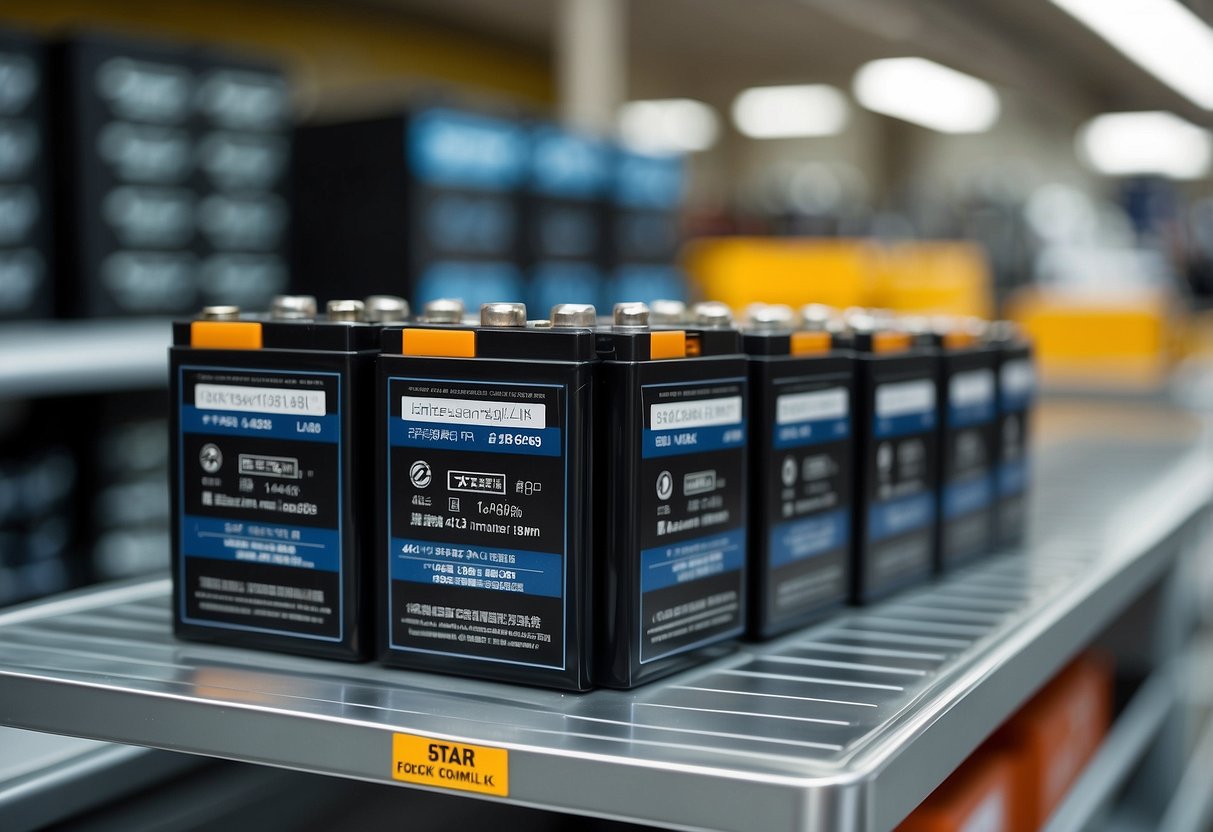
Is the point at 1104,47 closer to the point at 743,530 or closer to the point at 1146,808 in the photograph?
the point at 1146,808

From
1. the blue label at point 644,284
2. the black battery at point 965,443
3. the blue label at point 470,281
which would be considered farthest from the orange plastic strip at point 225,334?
the blue label at point 644,284

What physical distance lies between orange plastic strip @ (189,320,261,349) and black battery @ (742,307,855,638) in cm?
34

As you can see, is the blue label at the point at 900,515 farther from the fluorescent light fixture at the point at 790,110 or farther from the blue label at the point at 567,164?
the fluorescent light fixture at the point at 790,110

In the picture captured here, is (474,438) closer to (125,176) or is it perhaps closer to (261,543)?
(261,543)

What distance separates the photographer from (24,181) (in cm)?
185

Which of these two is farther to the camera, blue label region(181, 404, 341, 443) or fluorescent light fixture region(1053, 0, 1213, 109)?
fluorescent light fixture region(1053, 0, 1213, 109)

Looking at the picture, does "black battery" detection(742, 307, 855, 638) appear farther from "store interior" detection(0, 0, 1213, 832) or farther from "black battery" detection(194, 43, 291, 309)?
"black battery" detection(194, 43, 291, 309)

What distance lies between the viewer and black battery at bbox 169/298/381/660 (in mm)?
816

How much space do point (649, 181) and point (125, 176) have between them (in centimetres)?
120

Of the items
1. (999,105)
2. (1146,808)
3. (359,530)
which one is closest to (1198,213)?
(999,105)

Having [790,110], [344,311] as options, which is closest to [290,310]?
[344,311]

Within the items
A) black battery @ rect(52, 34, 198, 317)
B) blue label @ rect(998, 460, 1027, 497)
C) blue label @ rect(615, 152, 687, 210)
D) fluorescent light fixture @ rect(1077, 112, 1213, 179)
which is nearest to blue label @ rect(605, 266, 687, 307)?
blue label @ rect(615, 152, 687, 210)

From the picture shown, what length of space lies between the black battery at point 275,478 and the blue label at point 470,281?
139 cm

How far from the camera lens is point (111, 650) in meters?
0.89
